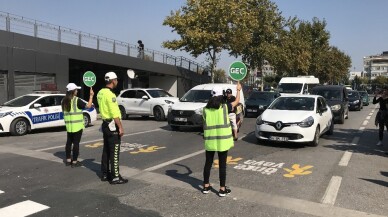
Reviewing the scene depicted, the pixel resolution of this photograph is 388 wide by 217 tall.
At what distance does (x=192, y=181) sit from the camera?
686cm

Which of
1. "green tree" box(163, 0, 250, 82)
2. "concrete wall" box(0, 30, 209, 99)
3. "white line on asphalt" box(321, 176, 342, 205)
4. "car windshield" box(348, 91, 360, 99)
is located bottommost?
"white line on asphalt" box(321, 176, 342, 205)

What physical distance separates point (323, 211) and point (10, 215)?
164 inches

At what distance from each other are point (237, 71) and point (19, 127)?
305 inches

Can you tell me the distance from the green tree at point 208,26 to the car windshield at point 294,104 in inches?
640

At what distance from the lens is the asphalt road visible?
540 centimetres

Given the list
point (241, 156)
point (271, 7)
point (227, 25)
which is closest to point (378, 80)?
point (271, 7)

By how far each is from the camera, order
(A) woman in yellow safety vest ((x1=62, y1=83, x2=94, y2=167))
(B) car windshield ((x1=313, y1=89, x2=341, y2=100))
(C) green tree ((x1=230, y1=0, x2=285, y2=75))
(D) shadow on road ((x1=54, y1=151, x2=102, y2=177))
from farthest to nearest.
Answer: (C) green tree ((x1=230, y1=0, x2=285, y2=75)) → (B) car windshield ((x1=313, y1=89, x2=341, y2=100)) → (A) woman in yellow safety vest ((x1=62, y1=83, x2=94, y2=167)) → (D) shadow on road ((x1=54, y1=151, x2=102, y2=177))

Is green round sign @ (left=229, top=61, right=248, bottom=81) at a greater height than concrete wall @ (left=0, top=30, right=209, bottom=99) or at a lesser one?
lesser

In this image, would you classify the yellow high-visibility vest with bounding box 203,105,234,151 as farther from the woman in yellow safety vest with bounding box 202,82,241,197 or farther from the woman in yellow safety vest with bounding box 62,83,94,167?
the woman in yellow safety vest with bounding box 62,83,94,167

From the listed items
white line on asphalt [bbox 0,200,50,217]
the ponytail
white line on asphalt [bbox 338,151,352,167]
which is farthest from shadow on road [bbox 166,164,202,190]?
white line on asphalt [bbox 338,151,352,167]

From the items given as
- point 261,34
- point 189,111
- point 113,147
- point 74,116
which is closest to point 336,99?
point 189,111

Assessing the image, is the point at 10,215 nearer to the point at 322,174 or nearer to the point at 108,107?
the point at 108,107

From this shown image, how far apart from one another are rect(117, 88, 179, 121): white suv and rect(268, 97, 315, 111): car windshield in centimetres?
755

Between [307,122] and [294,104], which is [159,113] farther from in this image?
[307,122]
